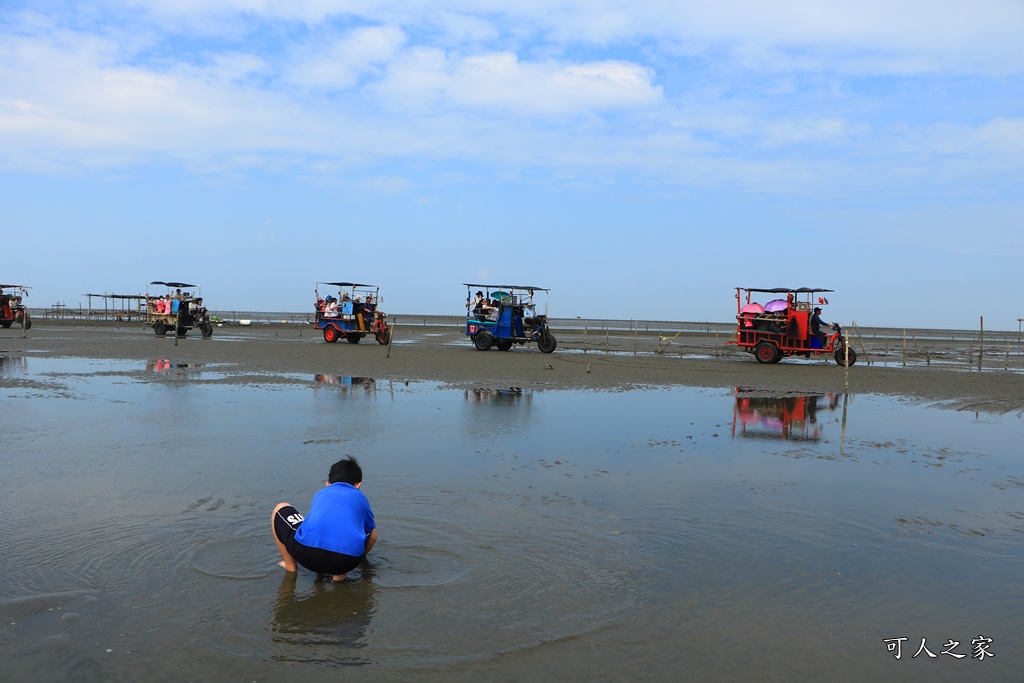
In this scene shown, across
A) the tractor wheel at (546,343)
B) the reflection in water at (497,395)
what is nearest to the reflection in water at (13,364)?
the reflection in water at (497,395)

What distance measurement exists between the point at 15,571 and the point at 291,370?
16.5 metres

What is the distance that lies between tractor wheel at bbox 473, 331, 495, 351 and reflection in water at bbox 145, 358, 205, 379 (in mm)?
11471

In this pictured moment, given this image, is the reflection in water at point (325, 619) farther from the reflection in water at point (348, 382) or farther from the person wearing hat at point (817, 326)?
the person wearing hat at point (817, 326)

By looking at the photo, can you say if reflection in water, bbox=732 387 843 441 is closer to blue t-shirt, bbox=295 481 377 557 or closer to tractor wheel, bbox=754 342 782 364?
blue t-shirt, bbox=295 481 377 557

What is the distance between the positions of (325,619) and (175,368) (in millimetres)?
18098

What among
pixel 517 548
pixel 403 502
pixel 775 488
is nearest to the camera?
pixel 517 548

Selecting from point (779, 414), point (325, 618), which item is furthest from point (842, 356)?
point (325, 618)

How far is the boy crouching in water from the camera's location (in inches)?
208

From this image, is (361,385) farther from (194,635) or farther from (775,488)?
(194,635)

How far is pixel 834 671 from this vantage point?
4.24m

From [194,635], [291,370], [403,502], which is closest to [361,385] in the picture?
[291,370]

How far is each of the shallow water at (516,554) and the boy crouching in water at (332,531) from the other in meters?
0.16

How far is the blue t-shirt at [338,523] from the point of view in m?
5.28

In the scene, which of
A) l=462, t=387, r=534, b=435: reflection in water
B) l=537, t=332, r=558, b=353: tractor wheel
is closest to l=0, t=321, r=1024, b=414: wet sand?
l=537, t=332, r=558, b=353: tractor wheel
